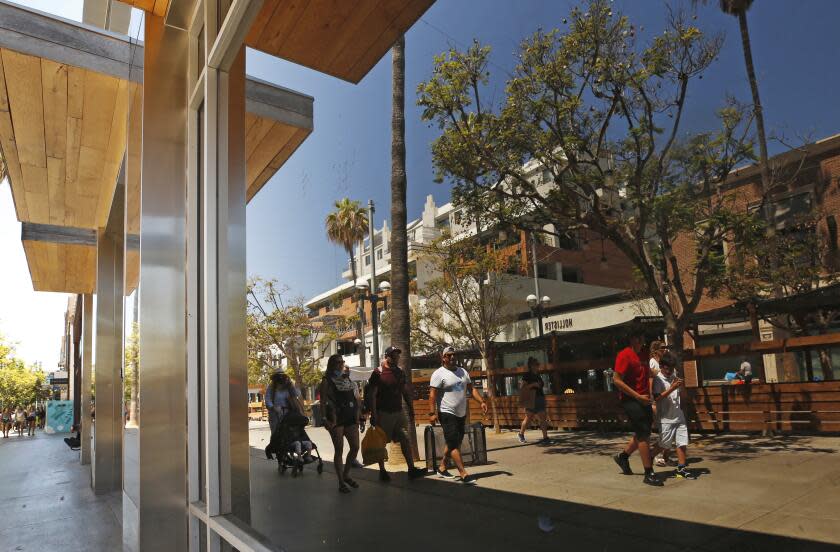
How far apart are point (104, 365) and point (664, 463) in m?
6.99

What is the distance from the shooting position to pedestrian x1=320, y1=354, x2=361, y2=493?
6.75m

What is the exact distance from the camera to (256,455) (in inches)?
452

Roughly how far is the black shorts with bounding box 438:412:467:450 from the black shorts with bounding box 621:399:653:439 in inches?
75.5

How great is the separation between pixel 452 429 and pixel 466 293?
420 inches

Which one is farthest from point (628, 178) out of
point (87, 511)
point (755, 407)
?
point (87, 511)

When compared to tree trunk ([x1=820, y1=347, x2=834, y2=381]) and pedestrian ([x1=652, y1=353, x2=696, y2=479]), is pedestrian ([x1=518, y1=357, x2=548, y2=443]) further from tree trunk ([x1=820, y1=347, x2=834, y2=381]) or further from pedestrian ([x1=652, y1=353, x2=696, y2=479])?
tree trunk ([x1=820, y1=347, x2=834, y2=381])

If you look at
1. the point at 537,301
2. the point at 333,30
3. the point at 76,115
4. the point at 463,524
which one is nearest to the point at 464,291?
the point at 537,301

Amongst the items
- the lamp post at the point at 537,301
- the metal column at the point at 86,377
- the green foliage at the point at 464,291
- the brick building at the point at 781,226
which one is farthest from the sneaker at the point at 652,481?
the lamp post at the point at 537,301

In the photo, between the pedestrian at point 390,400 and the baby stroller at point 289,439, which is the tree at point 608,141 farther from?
the baby stroller at point 289,439

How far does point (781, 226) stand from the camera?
8734 millimetres

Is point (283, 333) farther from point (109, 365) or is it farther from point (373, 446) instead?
point (373, 446)

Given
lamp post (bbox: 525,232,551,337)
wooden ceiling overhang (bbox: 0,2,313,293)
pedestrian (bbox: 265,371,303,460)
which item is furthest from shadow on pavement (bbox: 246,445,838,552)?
lamp post (bbox: 525,232,551,337)

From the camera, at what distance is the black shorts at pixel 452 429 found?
6867 mm

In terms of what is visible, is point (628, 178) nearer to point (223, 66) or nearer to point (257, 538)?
point (223, 66)
